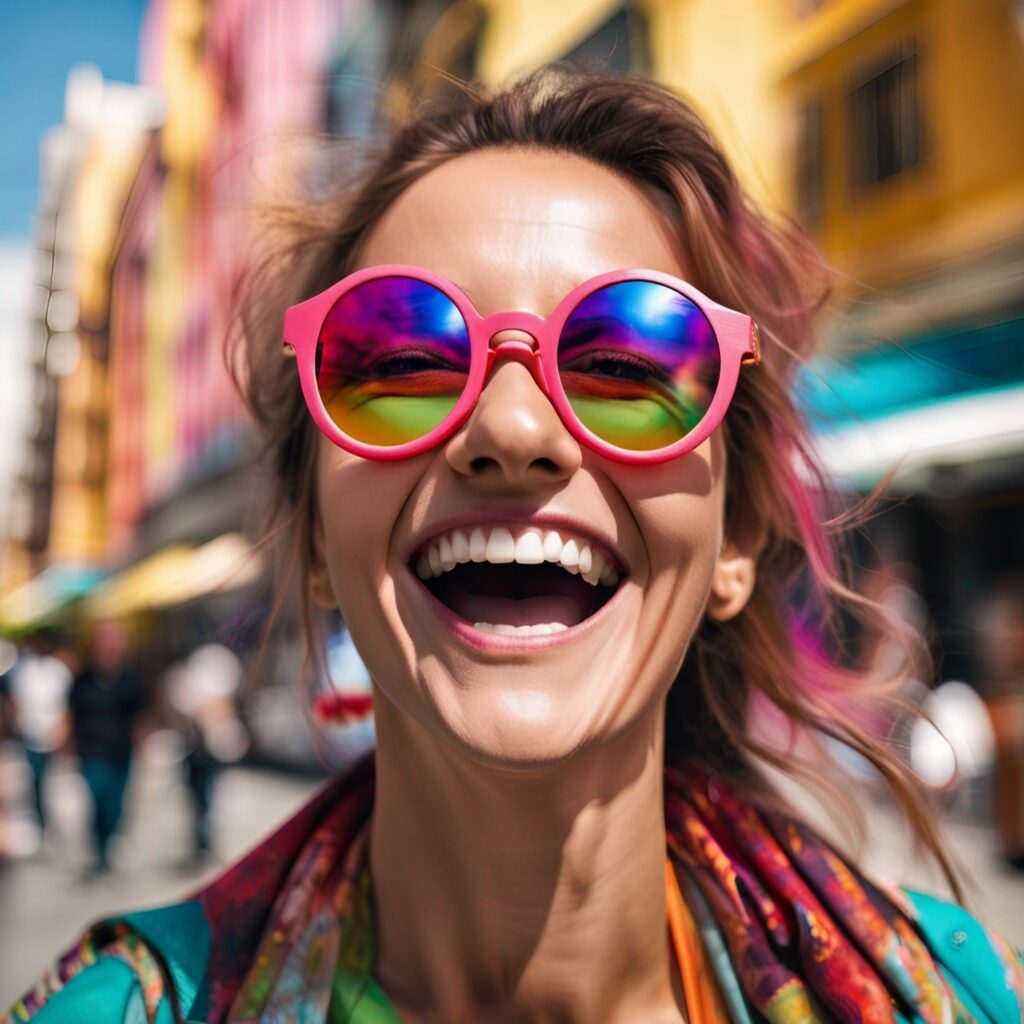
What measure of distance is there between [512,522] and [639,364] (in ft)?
0.80

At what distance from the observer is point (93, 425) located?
35281 millimetres

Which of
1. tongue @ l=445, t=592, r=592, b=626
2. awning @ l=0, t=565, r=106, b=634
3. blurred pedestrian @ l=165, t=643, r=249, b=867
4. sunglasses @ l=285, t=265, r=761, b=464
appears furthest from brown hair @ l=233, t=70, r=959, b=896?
awning @ l=0, t=565, r=106, b=634

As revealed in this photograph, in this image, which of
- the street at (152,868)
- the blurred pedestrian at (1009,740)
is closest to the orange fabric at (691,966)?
the street at (152,868)

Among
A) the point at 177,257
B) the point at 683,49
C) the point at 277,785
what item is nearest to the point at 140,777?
the point at 277,785

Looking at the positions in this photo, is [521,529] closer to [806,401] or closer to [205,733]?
[806,401]

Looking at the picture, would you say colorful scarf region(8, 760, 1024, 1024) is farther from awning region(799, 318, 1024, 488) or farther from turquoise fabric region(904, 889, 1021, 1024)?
awning region(799, 318, 1024, 488)

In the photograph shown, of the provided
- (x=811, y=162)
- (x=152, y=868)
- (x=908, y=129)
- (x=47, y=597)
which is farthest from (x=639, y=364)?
(x=47, y=597)

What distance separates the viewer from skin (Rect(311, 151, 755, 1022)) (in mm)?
1151

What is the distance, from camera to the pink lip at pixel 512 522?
1.17 m

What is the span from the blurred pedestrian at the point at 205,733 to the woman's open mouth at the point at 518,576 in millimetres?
4992

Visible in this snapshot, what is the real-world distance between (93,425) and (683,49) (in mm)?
29065

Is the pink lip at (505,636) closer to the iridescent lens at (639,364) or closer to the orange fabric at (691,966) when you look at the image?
the iridescent lens at (639,364)

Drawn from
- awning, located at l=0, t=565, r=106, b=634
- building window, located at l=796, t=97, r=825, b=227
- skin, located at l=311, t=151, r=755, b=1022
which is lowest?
awning, located at l=0, t=565, r=106, b=634

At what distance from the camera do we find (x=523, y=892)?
1291 mm
